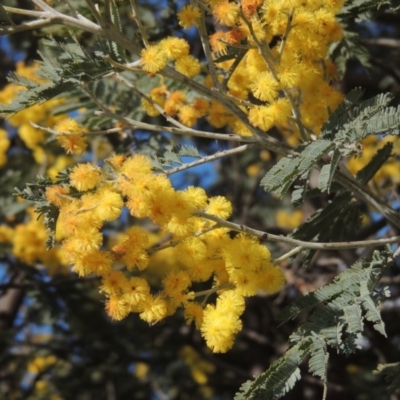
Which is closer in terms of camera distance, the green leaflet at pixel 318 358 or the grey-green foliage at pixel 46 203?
the green leaflet at pixel 318 358

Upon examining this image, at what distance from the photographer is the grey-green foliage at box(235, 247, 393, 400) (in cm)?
222

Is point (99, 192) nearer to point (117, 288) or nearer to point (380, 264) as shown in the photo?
point (117, 288)

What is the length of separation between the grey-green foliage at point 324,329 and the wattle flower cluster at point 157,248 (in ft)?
0.51

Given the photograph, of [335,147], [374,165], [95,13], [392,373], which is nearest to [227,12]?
[95,13]

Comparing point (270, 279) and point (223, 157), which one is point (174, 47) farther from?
point (270, 279)

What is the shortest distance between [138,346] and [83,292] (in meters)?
0.88

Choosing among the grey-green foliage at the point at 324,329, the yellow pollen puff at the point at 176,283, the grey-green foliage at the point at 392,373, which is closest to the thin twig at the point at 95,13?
the yellow pollen puff at the point at 176,283

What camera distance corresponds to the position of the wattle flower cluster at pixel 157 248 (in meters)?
2.27

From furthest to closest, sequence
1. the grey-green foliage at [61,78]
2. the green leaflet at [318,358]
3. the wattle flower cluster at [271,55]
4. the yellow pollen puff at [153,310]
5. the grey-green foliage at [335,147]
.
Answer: the grey-green foliage at [61,78]
the wattle flower cluster at [271,55]
the yellow pollen puff at [153,310]
the grey-green foliage at [335,147]
the green leaflet at [318,358]

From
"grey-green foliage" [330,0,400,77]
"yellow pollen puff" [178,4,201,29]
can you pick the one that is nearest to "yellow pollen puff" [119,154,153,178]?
"yellow pollen puff" [178,4,201,29]

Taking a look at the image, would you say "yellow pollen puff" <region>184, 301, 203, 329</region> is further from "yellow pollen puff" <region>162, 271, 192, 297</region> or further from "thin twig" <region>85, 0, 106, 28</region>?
"thin twig" <region>85, 0, 106, 28</region>

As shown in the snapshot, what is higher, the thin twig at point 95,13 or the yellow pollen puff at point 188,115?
the thin twig at point 95,13

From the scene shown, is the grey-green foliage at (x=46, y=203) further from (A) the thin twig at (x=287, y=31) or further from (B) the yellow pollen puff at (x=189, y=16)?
(A) the thin twig at (x=287, y=31)

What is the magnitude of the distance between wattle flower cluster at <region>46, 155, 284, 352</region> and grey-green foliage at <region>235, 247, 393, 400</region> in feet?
0.51
